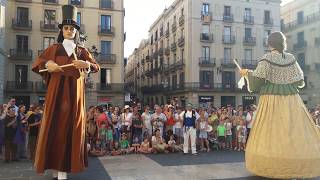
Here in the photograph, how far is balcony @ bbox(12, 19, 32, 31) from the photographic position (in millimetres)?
36719

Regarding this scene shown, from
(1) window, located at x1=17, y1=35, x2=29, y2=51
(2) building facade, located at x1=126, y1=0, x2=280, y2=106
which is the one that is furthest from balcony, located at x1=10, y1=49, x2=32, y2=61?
(2) building facade, located at x1=126, y1=0, x2=280, y2=106

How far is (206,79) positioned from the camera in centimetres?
4403

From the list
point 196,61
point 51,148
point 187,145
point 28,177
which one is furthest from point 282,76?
point 196,61

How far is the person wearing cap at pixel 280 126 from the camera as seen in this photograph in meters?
5.49

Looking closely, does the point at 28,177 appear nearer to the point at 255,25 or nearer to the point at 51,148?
the point at 51,148

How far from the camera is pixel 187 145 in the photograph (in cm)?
1183

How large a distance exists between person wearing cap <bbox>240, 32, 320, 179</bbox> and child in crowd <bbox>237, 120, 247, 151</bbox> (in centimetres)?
Result: 722

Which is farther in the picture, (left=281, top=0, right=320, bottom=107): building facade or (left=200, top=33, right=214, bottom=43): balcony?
(left=281, top=0, right=320, bottom=107): building facade

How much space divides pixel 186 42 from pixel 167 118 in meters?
31.0

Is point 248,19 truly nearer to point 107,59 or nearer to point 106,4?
point 106,4

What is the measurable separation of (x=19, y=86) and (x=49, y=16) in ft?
25.0

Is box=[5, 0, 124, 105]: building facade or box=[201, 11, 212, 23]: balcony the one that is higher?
box=[201, 11, 212, 23]: balcony

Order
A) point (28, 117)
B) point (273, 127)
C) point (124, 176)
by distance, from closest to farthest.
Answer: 1. point (273, 127)
2. point (124, 176)
3. point (28, 117)

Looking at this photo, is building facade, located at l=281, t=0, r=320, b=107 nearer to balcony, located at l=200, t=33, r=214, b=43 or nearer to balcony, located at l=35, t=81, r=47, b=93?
balcony, located at l=200, t=33, r=214, b=43
